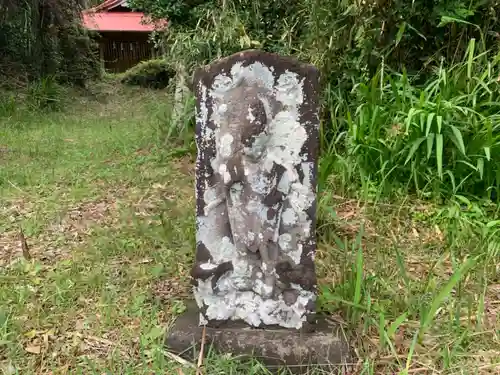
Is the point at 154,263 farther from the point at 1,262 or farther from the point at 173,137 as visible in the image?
the point at 173,137

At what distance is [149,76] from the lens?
1368 centimetres

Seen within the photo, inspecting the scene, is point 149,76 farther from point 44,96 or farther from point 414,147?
point 414,147

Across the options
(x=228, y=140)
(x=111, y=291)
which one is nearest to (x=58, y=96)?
(x=111, y=291)

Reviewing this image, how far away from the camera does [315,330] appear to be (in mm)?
2359

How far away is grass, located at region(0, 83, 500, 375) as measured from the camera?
2.31 m

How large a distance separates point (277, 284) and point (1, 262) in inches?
71.7

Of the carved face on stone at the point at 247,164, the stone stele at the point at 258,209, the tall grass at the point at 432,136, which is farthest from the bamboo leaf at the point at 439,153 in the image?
the carved face on stone at the point at 247,164

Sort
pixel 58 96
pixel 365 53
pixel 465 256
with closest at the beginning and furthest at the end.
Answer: pixel 465 256 → pixel 365 53 → pixel 58 96

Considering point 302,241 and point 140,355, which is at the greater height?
point 302,241

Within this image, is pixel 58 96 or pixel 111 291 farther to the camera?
pixel 58 96

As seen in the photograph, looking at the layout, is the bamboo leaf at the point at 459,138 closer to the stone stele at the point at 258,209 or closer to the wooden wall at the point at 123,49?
the stone stele at the point at 258,209

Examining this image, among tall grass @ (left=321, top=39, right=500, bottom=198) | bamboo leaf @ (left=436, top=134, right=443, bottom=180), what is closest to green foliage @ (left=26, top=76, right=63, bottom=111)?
tall grass @ (left=321, top=39, right=500, bottom=198)

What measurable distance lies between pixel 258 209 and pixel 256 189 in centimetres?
9

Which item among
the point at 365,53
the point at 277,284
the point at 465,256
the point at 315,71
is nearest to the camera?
the point at 315,71
